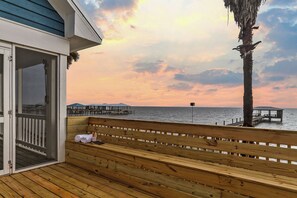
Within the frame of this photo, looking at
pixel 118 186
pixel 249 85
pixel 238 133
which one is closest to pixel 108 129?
pixel 118 186

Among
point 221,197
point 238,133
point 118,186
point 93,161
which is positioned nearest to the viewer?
point 221,197

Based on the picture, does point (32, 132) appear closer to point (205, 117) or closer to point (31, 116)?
point (31, 116)

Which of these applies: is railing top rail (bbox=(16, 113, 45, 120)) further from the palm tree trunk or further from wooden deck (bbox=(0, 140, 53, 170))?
the palm tree trunk

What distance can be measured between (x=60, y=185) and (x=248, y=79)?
17.4 ft

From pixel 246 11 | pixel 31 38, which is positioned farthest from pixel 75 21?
pixel 246 11

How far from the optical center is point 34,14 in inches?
134

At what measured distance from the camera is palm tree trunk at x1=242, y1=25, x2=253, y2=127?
19.6 ft

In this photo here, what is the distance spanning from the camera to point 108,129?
387cm

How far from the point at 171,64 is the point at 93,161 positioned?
13.4 meters

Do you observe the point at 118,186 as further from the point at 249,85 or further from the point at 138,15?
the point at 138,15

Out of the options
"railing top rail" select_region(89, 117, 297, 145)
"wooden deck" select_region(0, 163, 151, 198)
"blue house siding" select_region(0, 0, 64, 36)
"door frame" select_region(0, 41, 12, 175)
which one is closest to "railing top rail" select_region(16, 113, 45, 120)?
"door frame" select_region(0, 41, 12, 175)

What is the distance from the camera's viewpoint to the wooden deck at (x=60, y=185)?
255 centimetres

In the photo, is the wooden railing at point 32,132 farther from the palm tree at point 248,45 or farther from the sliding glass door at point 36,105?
the palm tree at point 248,45

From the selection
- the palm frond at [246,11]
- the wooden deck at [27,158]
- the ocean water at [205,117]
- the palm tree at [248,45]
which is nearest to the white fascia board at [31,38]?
the wooden deck at [27,158]
